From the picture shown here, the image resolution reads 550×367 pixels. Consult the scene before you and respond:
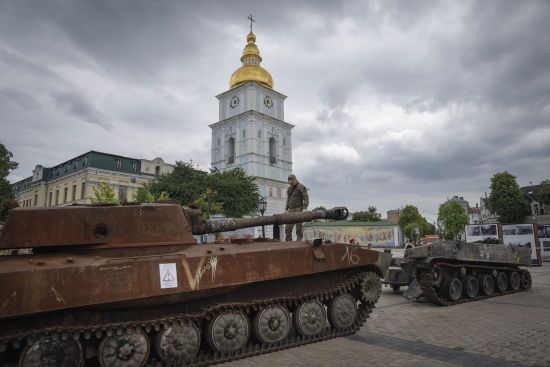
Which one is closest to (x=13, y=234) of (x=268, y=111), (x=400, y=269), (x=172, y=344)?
(x=172, y=344)

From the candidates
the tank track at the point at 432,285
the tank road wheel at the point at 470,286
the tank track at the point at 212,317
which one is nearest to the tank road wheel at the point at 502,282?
the tank track at the point at 432,285

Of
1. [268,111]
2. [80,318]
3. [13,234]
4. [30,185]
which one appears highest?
[268,111]

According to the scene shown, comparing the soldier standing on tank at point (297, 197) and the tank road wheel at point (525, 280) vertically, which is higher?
the soldier standing on tank at point (297, 197)

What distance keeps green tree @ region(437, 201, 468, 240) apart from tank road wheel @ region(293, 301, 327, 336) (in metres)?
49.7

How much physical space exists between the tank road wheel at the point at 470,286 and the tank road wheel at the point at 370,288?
5.53m

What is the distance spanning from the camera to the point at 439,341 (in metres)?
7.16

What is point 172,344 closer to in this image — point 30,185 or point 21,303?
point 21,303

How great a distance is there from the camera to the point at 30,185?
212 ft

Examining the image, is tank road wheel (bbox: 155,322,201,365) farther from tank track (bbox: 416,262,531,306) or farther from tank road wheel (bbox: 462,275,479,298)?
tank road wheel (bbox: 462,275,479,298)

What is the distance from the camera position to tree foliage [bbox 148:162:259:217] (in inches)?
1443

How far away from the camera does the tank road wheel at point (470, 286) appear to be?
474 inches

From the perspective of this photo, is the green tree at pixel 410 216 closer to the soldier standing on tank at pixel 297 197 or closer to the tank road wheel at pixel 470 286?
the tank road wheel at pixel 470 286

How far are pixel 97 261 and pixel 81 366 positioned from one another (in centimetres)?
132

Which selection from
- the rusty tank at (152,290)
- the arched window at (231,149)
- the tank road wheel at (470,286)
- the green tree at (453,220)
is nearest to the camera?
the rusty tank at (152,290)
